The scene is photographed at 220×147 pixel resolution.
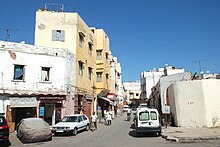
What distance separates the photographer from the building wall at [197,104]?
63.0ft

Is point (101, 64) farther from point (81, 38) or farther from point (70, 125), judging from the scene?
point (70, 125)

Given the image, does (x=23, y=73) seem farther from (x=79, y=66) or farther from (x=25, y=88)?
(x=79, y=66)

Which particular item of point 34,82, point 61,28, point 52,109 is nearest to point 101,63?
point 61,28

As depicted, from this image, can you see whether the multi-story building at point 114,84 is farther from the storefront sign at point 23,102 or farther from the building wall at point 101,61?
the storefront sign at point 23,102

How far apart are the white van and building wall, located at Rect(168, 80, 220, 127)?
14.9 feet

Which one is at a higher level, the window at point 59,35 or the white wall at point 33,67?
the window at point 59,35

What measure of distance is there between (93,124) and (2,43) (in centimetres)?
1182

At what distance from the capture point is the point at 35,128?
1503cm

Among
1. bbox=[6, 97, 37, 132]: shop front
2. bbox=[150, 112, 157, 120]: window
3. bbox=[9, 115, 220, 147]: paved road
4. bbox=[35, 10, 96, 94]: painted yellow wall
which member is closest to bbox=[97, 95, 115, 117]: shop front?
bbox=[35, 10, 96, 94]: painted yellow wall

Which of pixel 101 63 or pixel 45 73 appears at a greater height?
pixel 101 63

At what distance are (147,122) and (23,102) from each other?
1147 cm

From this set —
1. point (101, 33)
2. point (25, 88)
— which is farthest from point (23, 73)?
point (101, 33)

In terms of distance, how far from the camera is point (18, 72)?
832 inches

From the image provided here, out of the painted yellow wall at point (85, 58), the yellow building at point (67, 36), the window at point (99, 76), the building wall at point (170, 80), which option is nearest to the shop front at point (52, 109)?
the yellow building at point (67, 36)
